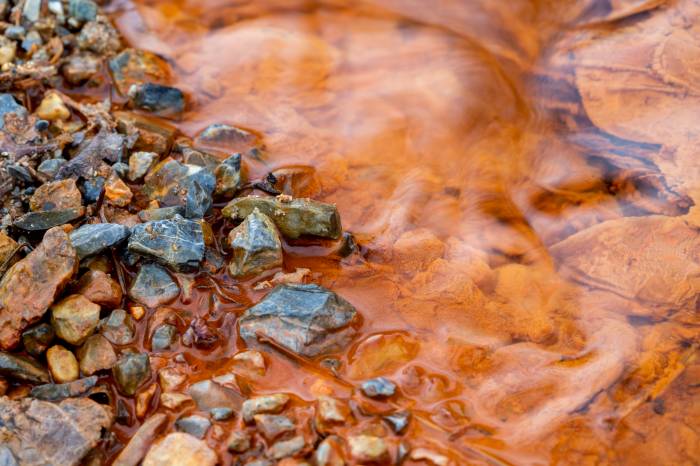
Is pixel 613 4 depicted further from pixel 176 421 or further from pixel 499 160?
pixel 176 421

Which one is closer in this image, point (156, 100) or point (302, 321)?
point (302, 321)

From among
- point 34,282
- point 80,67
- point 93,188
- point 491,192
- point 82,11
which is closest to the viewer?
point 34,282

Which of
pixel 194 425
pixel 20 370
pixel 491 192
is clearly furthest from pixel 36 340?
pixel 491 192

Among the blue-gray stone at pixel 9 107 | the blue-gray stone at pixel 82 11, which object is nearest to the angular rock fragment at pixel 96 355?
the blue-gray stone at pixel 9 107

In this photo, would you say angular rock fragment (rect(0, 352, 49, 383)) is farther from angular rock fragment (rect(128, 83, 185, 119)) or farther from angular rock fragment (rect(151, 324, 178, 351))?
angular rock fragment (rect(128, 83, 185, 119))

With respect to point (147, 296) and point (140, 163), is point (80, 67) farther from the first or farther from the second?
point (147, 296)

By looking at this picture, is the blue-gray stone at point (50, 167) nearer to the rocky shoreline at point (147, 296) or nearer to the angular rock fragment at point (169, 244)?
the rocky shoreline at point (147, 296)

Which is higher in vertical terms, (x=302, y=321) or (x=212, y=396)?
(x=302, y=321)
